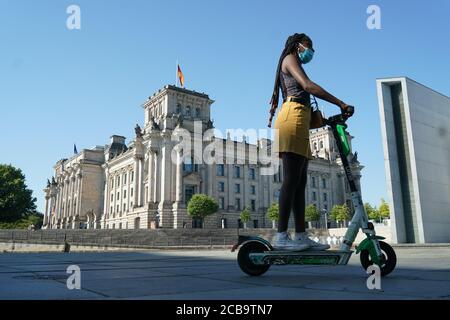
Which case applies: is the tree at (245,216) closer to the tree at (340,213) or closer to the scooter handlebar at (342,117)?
the tree at (340,213)

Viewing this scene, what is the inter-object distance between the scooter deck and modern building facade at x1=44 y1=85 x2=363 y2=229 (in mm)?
50659

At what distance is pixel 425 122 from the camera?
86.8 ft

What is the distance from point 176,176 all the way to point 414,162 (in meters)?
38.2

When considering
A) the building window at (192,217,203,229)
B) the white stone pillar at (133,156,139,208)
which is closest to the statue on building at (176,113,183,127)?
the white stone pillar at (133,156,139,208)

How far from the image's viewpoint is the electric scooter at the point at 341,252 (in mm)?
3902

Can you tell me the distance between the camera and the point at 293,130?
167 inches

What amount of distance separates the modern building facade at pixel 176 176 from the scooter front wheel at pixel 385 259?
50.9 metres

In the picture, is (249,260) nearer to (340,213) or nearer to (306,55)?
(306,55)

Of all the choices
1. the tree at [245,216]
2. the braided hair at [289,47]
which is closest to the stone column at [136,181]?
the tree at [245,216]

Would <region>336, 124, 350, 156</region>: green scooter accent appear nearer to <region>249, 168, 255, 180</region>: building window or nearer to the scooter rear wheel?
the scooter rear wheel

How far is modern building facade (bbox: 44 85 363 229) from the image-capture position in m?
57.4

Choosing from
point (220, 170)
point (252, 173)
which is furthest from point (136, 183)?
point (252, 173)
